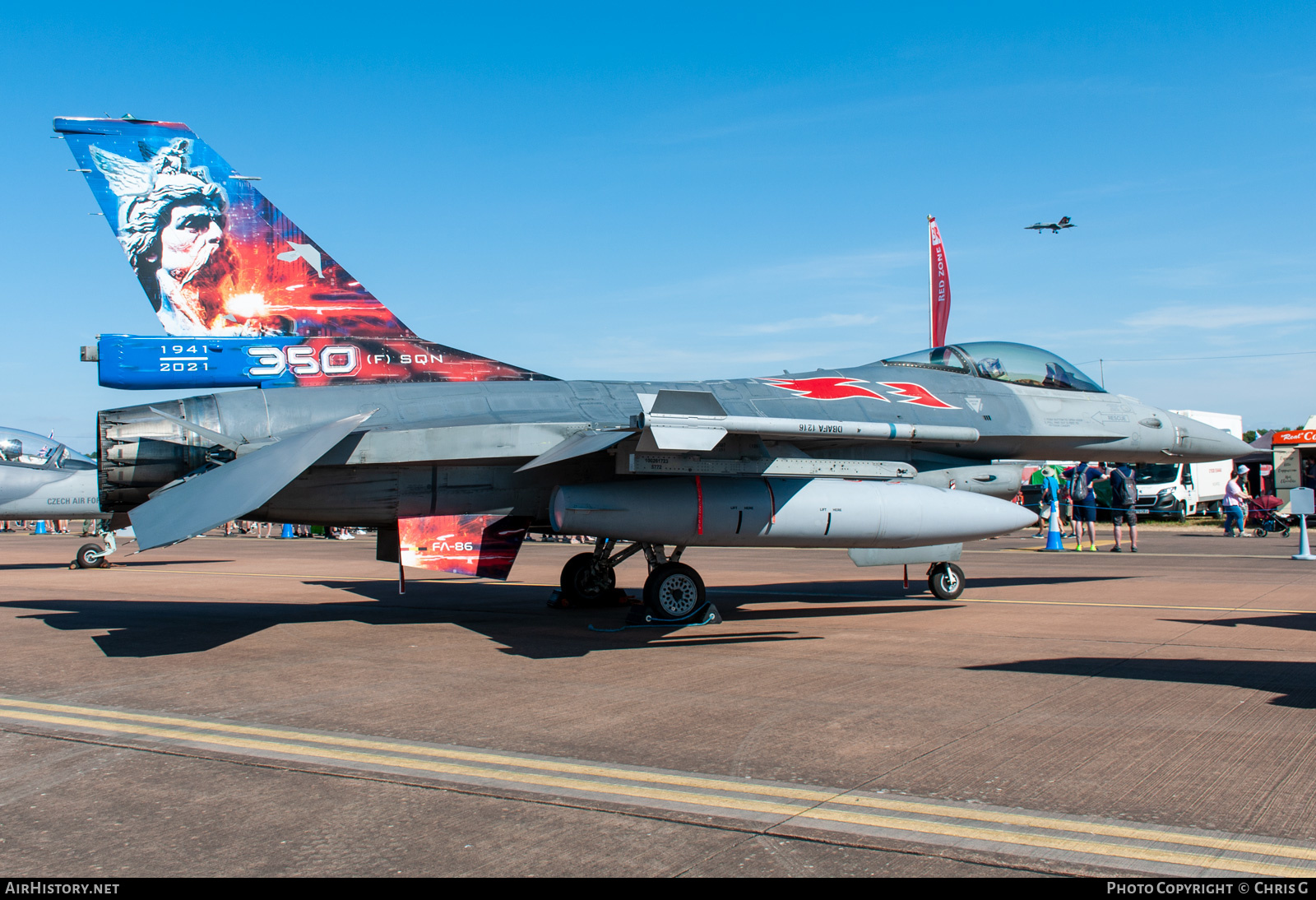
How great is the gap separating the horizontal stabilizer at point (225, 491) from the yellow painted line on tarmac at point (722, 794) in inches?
56.9

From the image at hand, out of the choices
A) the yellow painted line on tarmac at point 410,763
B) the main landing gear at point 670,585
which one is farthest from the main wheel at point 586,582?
the yellow painted line on tarmac at point 410,763

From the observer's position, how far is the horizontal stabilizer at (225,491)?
703cm

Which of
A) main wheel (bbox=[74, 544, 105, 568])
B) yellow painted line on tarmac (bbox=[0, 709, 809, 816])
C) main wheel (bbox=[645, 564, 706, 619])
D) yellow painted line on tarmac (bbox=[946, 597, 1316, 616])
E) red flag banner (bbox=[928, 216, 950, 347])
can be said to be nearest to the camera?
yellow painted line on tarmac (bbox=[0, 709, 809, 816])

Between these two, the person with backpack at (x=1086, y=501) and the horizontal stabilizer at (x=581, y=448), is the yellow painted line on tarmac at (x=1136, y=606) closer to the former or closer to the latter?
the horizontal stabilizer at (x=581, y=448)

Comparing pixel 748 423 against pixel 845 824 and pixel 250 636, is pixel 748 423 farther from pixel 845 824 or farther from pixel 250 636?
pixel 250 636

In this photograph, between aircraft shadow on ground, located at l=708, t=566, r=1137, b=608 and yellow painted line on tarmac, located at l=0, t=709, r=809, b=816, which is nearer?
yellow painted line on tarmac, located at l=0, t=709, r=809, b=816

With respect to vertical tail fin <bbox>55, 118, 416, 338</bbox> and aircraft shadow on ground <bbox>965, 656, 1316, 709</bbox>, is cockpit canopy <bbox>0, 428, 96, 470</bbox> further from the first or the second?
aircraft shadow on ground <bbox>965, 656, 1316, 709</bbox>

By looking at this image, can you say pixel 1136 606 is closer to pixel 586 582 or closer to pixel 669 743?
pixel 586 582

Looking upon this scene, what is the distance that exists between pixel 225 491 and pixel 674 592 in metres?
4.38

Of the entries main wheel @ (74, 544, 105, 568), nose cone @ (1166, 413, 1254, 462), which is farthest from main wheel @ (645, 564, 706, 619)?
main wheel @ (74, 544, 105, 568)

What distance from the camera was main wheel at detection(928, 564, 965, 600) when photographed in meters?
12.0

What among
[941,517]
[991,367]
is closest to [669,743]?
[941,517]

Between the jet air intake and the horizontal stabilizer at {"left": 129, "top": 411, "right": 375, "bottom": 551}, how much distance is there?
89.2 inches

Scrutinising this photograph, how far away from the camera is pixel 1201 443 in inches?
481
